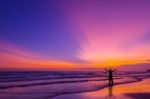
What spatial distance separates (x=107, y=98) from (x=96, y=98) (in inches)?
31.1

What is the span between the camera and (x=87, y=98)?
56.5 feet

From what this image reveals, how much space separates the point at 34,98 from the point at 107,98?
5524 mm

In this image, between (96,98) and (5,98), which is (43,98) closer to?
(5,98)

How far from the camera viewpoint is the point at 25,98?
1800 cm

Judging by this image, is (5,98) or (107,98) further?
(5,98)

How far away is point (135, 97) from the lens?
59.3ft

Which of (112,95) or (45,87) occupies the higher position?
(45,87)

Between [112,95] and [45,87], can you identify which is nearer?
[112,95]

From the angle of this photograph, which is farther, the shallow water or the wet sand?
the shallow water

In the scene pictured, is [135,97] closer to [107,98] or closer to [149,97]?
[149,97]

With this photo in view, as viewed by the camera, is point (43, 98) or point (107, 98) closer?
point (107, 98)

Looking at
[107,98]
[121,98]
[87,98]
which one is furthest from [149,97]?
[87,98]

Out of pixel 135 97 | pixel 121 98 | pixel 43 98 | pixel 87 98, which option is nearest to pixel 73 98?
pixel 87 98

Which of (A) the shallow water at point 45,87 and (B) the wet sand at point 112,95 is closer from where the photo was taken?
(B) the wet sand at point 112,95
